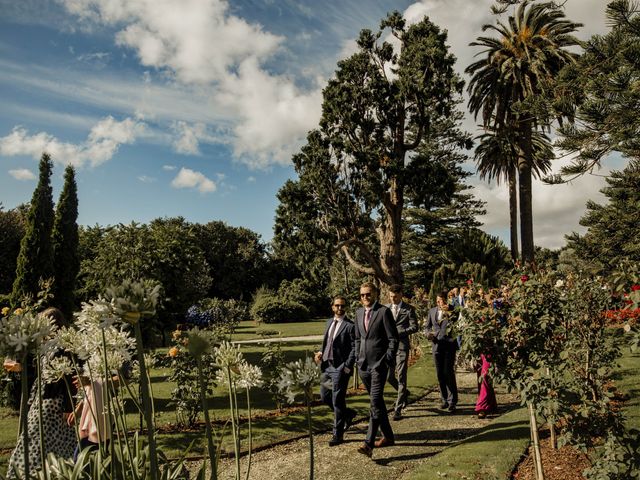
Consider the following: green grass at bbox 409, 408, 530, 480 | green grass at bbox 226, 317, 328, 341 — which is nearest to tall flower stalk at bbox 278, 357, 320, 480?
green grass at bbox 409, 408, 530, 480

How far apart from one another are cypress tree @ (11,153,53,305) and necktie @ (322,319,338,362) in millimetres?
7267

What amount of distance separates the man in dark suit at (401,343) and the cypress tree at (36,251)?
7.63 meters

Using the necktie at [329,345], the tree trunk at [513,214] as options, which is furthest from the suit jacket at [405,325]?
the tree trunk at [513,214]

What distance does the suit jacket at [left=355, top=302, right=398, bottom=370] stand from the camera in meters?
5.72

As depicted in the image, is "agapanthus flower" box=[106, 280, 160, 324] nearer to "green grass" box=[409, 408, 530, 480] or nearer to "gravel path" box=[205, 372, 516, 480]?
"gravel path" box=[205, 372, 516, 480]

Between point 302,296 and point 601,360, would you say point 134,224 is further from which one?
point 302,296

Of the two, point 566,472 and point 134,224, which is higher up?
point 134,224

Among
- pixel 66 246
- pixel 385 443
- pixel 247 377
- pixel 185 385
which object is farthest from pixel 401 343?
pixel 66 246

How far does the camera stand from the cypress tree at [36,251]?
10531 millimetres

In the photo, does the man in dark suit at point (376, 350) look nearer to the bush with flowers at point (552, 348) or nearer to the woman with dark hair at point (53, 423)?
the bush with flowers at point (552, 348)

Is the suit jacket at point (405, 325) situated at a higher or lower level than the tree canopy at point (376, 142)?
lower

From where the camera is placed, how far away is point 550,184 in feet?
27.7

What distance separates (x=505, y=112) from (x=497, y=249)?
10.00 meters

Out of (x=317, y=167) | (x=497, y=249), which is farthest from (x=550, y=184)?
(x=497, y=249)
